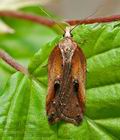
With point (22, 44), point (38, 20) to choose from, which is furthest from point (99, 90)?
point (22, 44)

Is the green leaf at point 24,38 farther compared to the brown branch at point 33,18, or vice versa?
the green leaf at point 24,38

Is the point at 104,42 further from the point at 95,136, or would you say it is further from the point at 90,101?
the point at 95,136

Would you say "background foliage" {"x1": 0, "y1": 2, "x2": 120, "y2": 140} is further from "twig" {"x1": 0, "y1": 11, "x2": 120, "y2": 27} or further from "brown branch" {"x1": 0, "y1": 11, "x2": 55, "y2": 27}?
"brown branch" {"x1": 0, "y1": 11, "x2": 55, "y2": 27}

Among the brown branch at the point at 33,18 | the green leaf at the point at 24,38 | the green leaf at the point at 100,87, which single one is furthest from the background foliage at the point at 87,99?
the green leaf at the point at 24,38

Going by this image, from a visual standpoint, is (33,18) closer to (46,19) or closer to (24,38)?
(46,19)

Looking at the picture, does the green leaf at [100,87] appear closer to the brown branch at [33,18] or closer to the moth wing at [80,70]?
the moth wing at [80,70]

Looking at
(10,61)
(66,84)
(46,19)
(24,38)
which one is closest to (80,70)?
(66,84)

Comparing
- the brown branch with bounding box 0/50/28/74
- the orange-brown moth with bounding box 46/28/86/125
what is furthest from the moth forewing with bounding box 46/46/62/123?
the brown branch with bounding box 0/50/28/74
